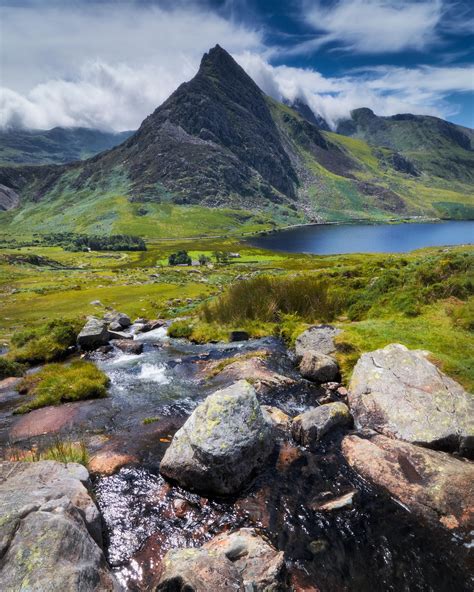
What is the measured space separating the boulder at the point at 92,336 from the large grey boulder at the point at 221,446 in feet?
72.8

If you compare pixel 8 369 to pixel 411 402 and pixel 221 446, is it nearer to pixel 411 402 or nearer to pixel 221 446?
pixel 221 446

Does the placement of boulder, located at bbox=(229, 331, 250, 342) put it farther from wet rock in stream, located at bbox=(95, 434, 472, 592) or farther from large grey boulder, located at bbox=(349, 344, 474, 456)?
wet rock in stream, located at bbox=(95, 434, 472, 592)

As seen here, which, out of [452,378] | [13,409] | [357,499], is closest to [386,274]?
[452,378]

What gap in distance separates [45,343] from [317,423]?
2635cm

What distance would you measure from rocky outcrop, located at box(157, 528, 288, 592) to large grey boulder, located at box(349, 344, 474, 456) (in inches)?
335

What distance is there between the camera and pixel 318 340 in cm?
2655

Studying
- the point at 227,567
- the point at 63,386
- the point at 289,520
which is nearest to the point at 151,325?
the point at 63,386

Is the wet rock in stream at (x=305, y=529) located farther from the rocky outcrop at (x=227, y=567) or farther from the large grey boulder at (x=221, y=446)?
the rocky outcrop at (x=227, y=567)

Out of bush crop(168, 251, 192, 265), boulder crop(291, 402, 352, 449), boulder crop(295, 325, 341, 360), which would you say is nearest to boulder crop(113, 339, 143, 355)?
boulder crop(295, 325, 341, 360)

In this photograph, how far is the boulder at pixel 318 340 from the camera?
25.5m

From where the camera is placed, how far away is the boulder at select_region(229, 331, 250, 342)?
3347cm

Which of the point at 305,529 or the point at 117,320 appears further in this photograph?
the point at 117,320

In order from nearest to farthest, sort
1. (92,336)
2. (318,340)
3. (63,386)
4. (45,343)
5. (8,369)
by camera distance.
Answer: (63,386), (318,340), (8,369), (45,343), (92,336)

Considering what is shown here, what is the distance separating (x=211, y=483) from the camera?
502 inches
